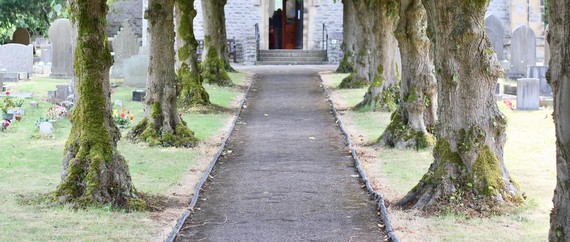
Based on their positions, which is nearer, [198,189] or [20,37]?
[198,189]

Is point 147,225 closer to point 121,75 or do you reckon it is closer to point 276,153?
point 276,153

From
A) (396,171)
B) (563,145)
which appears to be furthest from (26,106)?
(563,145)

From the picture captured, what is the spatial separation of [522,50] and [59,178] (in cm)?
2274

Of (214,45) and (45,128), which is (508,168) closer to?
(45,128)

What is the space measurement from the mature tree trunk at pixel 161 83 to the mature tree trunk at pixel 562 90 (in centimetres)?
1238

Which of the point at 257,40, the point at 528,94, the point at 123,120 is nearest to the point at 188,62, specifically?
the point at 123,120

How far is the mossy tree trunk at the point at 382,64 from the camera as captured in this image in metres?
24.3

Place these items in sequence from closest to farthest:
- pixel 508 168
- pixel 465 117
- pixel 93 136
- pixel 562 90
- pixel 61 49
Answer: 1. pixel 562 90
2. pixel 93 136
3. pixel 465 117
4. pixel 508 168
5. pixel 61 49

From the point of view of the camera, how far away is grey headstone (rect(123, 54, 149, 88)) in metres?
31.5

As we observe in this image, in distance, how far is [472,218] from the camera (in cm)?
1138

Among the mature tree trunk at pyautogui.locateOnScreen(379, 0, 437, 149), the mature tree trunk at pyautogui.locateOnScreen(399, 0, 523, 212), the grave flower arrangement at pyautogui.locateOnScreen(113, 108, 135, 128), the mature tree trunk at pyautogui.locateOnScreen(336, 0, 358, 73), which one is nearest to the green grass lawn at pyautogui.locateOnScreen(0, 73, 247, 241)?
the grave flower arrangement at pyautogui.locateOnScreen(113, 108, 135, 128)

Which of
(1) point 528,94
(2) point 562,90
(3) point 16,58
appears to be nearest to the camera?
(2) point 562,90

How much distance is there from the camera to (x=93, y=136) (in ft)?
40.2

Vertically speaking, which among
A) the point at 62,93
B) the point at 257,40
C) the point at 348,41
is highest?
the point at 257,40
